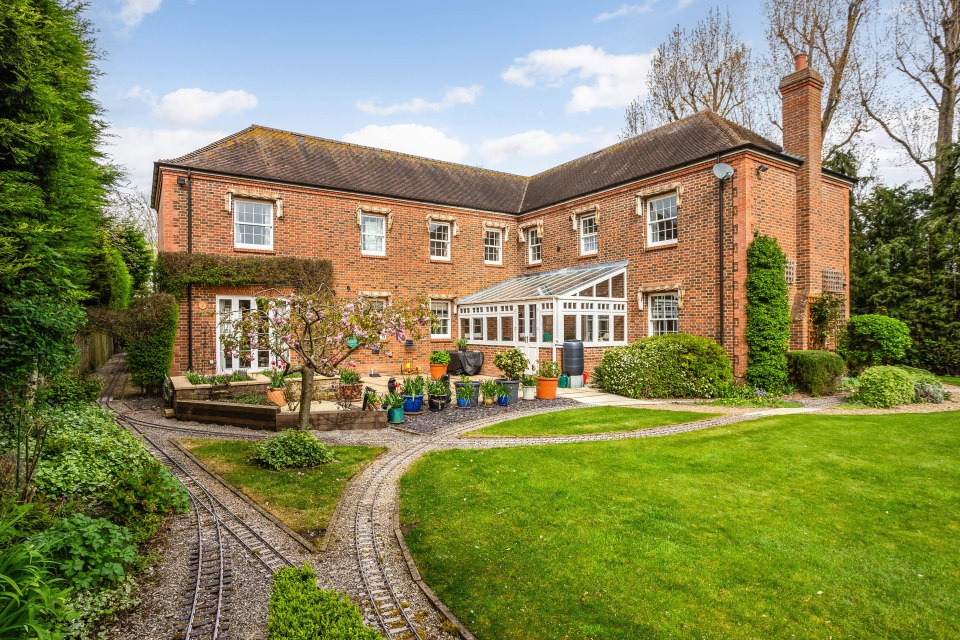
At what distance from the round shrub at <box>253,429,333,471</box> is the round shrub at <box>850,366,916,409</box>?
1246 cm

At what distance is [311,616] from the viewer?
8.44ft

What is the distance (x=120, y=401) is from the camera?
11.8 metres

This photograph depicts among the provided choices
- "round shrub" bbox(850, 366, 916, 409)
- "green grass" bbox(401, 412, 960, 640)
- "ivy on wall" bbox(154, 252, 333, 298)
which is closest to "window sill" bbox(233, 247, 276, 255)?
"ivy on wall" bbox(154, 252, 333, 298)

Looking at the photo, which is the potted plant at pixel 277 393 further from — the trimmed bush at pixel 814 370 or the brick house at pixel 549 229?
the trimmed bush at pixel 814 370

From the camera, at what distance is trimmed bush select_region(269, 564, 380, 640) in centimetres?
243

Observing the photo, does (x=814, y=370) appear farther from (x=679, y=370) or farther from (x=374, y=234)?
(x=374, y=234)

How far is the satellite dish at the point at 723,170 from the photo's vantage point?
1359 cm

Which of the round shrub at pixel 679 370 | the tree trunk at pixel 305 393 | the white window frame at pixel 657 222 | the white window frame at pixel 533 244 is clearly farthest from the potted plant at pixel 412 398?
the white window frame at pixel 533 244

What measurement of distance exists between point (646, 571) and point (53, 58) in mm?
9395

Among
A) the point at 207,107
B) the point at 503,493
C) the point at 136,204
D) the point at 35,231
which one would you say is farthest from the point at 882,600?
the point at 136,204

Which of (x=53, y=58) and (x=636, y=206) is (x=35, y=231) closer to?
(x=53, y=58)

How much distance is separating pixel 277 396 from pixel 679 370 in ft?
33.7

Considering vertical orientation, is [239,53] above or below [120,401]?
above

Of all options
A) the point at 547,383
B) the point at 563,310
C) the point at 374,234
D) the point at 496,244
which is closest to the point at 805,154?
the point at 563,310
